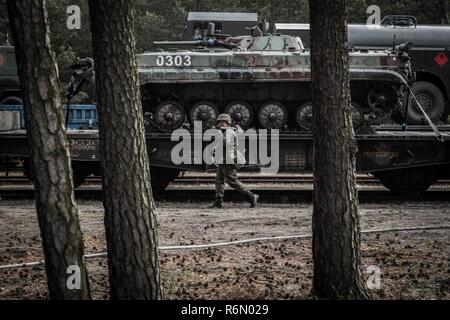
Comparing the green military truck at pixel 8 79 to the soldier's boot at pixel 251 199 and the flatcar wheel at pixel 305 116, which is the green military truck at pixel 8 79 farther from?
the soldier's boot at pixel 251 199

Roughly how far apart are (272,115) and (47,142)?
11.5 m

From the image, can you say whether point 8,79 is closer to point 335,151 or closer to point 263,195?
point 263,195

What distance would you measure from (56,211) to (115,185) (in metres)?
0.60

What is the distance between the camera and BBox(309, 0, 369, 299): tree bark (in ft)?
24.5

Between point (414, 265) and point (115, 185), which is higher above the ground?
point (115, 185)

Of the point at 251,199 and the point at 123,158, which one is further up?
the point at 123,158

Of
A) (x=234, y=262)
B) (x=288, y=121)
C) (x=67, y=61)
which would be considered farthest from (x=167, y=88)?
(x=67, y=61)

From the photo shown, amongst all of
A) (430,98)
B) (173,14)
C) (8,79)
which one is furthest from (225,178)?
(173,14)

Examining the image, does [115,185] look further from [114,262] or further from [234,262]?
[234,262]

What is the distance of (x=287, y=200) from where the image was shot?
16.0m

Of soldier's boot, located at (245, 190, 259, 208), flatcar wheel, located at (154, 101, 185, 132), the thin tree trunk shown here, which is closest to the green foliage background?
the thin tree trunk

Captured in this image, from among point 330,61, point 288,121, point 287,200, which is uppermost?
point 330,61

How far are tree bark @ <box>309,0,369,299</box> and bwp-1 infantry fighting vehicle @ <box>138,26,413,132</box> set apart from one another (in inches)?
383

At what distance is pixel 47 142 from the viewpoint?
619 centimetres
